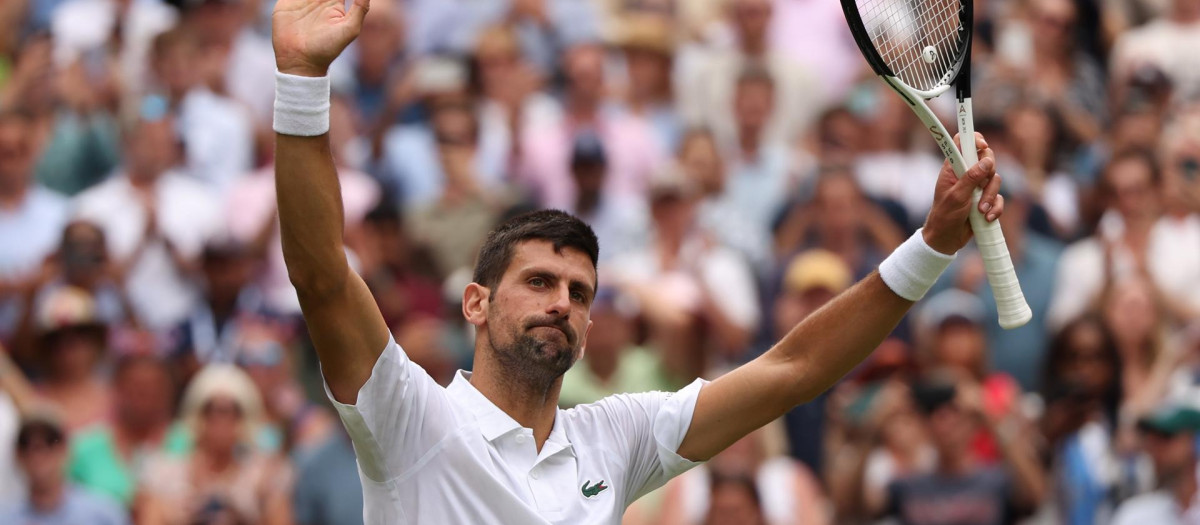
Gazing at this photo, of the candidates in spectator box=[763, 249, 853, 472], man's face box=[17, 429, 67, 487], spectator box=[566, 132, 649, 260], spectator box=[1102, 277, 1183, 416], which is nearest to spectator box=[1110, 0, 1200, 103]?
spectator box=[1102, 277, 1183, 416]

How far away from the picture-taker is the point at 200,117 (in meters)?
11.0

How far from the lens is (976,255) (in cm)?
996

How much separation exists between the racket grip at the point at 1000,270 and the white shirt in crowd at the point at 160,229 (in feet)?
20.3

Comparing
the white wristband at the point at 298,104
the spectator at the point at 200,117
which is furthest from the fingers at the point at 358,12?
the spectator at the point at 200,117

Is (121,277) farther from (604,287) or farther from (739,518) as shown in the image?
(739,518)

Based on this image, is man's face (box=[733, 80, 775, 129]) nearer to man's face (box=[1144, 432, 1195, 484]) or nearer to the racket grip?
man's face (box=[1144, 432, 1195, 484])

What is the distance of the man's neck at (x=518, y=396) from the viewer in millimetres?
4609

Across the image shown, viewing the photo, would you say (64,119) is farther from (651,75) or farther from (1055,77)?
(1055,77)

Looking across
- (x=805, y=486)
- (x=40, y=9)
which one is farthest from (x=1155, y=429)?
(x=40, y=9)

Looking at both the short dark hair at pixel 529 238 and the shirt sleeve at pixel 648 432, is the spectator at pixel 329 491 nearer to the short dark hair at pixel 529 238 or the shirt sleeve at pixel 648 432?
the shirt sleeve at pixel 648 432

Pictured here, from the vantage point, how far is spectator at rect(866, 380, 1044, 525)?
848 centimetres

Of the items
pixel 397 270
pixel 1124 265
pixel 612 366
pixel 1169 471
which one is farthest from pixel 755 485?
pixel 1124 265

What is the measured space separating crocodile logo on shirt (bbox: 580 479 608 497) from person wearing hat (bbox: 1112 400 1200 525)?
455 centimetres

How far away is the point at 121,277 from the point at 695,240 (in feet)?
10.6
